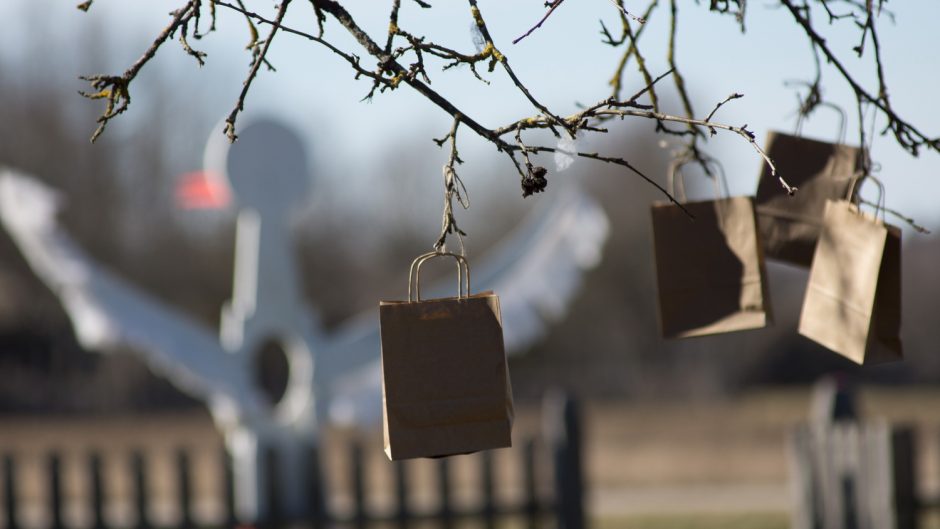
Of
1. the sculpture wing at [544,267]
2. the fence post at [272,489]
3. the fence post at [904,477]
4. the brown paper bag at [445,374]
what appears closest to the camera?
the brown paper bag at [445,374]

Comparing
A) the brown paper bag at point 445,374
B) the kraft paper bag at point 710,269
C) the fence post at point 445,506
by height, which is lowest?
the fence post at point 445,506

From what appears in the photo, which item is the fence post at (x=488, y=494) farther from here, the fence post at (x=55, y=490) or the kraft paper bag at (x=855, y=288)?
the kraft paper bag at (x=855, y=288)

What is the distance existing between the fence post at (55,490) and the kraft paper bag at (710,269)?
5.84m

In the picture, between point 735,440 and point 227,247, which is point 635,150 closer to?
point 227,247

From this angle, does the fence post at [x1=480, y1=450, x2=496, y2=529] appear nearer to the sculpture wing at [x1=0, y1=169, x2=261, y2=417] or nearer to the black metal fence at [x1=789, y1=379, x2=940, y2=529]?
the sculpture wing at [x1=0, y1=169, x2=261, y2=417]

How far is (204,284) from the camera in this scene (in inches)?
1307

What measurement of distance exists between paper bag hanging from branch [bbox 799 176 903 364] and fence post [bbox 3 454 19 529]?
6038mm

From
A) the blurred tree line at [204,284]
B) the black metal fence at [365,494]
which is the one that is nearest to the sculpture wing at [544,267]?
the black metal fence at [365,494]

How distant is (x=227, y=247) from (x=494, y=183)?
27.5ft

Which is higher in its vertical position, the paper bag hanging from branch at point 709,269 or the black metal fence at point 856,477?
the paper bag hanging from branch at point 709,269

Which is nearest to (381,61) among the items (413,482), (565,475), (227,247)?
(565,475)

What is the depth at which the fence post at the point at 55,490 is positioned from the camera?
7.12 meters

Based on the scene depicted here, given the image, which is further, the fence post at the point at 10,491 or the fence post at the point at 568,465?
the fence post at the point at 568,465

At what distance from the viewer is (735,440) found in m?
18.1
